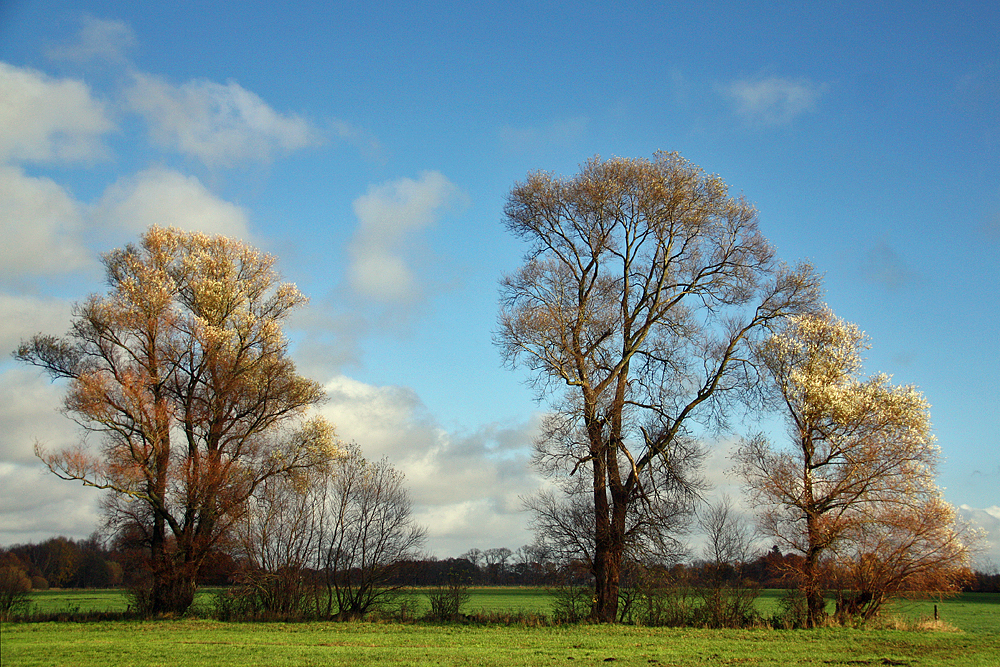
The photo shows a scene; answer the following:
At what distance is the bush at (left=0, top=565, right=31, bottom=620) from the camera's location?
836 inches

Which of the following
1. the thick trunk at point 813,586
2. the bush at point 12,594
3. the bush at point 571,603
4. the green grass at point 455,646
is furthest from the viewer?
the thick trunk at point 813,586

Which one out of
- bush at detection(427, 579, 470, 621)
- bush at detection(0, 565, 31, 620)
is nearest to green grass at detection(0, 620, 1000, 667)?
bush at detection(427, 579, 470, 621)

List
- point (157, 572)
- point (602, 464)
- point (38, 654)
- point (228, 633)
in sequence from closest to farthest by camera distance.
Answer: point (38, 654) < point (228, 633) < point (602, 464) < point (157, 572)

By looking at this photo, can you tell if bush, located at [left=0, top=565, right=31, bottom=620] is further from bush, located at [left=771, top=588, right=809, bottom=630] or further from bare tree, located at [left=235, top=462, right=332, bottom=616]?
bush, located at [left=771, top=588, right=809, bottom=630]

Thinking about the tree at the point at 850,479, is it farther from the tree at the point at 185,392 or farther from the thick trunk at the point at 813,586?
the tree at the point at 185,392

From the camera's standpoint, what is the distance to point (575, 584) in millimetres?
21766

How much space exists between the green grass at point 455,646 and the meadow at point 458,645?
0.08 feet

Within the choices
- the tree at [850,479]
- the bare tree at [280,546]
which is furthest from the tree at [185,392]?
the tree at [850,479]

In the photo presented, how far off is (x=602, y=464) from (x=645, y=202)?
8.38m

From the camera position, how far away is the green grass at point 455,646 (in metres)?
13.2

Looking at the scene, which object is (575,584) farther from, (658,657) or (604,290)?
(604,290)

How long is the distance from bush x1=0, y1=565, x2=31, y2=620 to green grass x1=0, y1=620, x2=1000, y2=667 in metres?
3.18

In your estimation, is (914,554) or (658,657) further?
(914,554)

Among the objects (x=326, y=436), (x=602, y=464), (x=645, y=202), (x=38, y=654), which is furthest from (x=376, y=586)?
(x=645, y=202)
